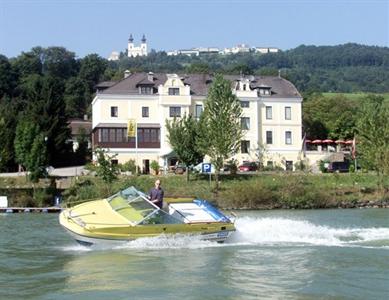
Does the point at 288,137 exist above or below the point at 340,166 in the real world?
above

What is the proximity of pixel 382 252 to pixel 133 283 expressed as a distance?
9441 millimetres

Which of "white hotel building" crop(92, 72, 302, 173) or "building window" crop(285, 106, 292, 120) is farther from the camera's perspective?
"building window" crop(285, 106, 292, 120)

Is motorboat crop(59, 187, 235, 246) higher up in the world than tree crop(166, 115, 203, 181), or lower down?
lower down

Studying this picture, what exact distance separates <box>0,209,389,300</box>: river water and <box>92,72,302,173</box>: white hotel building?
5362 cm

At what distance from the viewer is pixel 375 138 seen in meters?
65.9

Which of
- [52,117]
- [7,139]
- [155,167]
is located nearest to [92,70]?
[52,117]

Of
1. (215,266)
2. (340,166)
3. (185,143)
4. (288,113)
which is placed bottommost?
(215,266)

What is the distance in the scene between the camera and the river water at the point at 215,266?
17.4 m

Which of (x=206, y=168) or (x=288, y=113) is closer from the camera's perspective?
(x=206, y=168)

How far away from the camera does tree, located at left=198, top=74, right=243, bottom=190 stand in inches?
2611

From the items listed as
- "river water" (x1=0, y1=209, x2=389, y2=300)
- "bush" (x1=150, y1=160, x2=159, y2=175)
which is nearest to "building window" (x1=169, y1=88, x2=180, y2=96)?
"bush" (x1=150, y1=160, x2=159, y2=175)

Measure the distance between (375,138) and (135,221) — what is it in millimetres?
45314

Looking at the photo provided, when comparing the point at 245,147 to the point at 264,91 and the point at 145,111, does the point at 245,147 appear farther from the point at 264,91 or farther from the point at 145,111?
the point at 145,111

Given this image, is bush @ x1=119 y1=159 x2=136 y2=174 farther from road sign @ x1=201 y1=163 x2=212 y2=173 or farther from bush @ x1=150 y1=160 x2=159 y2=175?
road sign @ x1=201 y1=163 x2=212 y2=173
